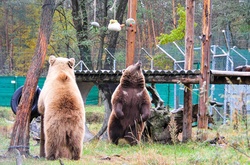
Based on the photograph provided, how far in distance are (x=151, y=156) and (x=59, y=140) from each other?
1593 mm

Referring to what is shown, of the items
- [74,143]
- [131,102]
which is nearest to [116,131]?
[131,102]

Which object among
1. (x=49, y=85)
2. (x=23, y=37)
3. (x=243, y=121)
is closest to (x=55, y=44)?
(x=23, y=37)

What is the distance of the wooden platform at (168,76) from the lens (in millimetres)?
10973

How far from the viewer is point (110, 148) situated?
10180 mm

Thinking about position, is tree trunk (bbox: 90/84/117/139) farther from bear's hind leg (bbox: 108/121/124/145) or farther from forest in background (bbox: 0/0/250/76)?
forest in background (bbox: 0/0/250/76)

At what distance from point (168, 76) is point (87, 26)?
60.8 feet

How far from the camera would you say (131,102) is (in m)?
10.6

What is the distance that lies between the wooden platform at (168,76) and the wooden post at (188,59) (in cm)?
44

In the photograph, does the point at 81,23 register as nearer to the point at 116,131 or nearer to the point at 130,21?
the point at 130,21

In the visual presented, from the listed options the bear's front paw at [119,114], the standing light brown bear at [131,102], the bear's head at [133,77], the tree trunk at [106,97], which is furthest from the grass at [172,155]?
the tree trunk at [106,97]

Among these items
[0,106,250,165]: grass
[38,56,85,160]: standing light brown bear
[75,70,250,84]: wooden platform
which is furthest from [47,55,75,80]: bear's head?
[75,70,250,84]: wooden platform

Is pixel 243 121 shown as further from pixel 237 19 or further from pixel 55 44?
pixel 55 44

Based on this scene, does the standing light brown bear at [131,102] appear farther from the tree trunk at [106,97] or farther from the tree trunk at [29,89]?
the tree trunk at [106,97]

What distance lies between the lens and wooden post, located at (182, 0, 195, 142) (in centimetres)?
1145
